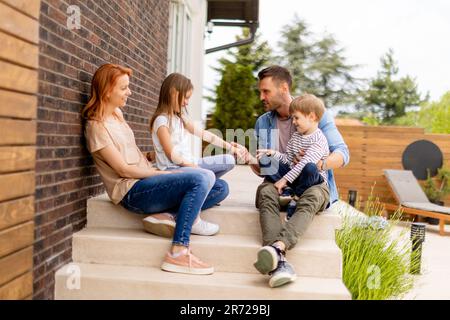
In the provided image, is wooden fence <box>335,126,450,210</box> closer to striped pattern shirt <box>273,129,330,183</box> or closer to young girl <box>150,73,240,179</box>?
striped pattern shirt <box>273,129,330,183</box>

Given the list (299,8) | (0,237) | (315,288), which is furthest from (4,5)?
(299,8)

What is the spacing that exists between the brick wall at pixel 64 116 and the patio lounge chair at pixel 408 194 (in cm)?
547

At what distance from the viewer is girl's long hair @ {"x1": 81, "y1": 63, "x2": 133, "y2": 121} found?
3.33 m

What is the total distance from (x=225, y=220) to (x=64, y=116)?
4.05 ft

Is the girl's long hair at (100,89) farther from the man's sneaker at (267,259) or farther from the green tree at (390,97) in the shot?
the green tree at (390,97)

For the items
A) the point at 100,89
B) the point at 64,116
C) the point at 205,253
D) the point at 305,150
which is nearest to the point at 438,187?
the point at 305,150

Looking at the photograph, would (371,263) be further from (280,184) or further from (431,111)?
(431,111)

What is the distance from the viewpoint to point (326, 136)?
383cm

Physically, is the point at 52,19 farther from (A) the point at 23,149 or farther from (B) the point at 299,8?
(B) the point at 299,8

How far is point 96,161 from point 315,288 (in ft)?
4.97

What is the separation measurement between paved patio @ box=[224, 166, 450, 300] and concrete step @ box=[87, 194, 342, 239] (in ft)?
1.18

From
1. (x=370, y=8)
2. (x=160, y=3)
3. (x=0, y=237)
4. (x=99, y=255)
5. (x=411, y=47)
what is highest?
(x=370, y=8)

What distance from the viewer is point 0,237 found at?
7.41ft

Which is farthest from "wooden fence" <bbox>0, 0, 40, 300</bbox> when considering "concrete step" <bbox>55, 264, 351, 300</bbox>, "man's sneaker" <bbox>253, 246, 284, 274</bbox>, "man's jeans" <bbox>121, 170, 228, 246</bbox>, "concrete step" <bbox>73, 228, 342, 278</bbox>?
"man's sneaker" <bbox>253, 246, 284, 274</bbox>
